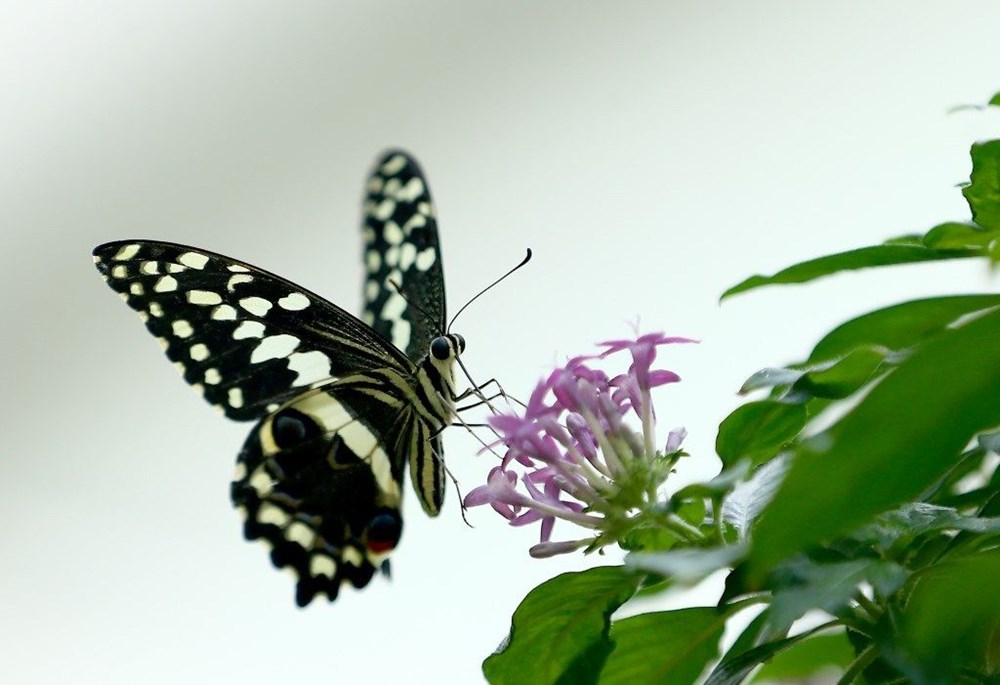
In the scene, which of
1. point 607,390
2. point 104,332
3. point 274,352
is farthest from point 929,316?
point 104,332

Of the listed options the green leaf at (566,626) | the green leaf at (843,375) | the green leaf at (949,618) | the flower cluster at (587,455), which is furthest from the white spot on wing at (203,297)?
the green leaf at (949,618)

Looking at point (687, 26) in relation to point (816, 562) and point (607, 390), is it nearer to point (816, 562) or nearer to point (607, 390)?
point (607, 390)

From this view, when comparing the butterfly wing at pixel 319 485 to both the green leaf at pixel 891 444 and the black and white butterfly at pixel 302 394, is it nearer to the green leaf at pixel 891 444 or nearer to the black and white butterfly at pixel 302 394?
the black and white butterfly at pixel 302 394

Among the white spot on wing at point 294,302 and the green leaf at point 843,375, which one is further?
the white spot on wing at point 294,302

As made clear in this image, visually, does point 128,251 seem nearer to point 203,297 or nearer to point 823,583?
point 203,297

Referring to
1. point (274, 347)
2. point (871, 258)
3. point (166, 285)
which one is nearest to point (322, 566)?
point (274, 347)

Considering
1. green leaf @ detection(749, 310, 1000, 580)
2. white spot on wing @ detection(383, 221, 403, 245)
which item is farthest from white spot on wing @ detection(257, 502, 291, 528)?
green leaf @ detection(749, 310, 1000, 580)
